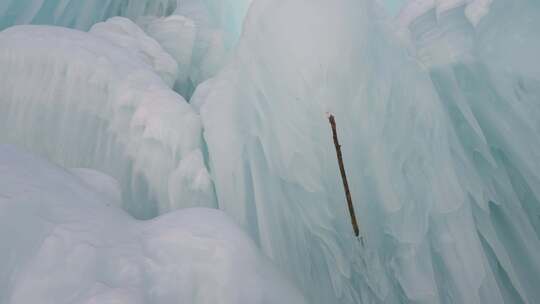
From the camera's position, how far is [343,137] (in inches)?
103

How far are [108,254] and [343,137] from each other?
177cm

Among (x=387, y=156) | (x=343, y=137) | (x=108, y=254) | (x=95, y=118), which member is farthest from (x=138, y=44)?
(x=108, y=254)

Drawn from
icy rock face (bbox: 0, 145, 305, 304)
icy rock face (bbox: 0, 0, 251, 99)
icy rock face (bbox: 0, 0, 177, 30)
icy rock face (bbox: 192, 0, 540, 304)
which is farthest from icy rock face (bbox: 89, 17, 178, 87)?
icy rock face (bbox: 0, 145, 305, 304)

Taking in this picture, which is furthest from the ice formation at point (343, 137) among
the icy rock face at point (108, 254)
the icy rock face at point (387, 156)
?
the icy rock face at point (108, 254)

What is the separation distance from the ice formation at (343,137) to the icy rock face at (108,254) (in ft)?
2.47

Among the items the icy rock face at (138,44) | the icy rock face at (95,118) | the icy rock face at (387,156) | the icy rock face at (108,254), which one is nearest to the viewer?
the icy rock face at (108,254)

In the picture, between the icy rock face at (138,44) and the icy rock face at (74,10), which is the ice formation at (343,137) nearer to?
the icy rock face at (138,44)

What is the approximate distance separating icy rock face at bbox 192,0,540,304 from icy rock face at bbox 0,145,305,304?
906 mm

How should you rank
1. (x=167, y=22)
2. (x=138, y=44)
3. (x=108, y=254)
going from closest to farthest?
(x=108, y=254), (x=138, y=44), (x=167, y=22)

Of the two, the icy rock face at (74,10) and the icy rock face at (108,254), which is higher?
the icy rock face at (74,10)

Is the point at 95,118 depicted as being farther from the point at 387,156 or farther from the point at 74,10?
the point at 74,10

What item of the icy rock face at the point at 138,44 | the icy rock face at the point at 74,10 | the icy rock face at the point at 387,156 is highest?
the icy rock face at the point at 74,10

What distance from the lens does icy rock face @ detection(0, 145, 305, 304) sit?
1.17 metres

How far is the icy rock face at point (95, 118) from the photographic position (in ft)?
9.89
